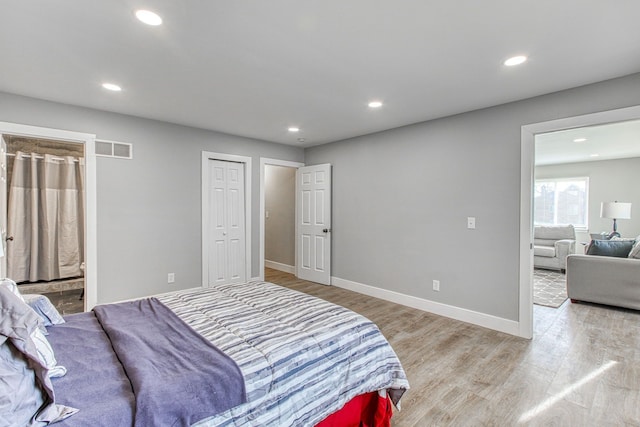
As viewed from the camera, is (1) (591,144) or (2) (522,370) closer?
(2) (522,370)

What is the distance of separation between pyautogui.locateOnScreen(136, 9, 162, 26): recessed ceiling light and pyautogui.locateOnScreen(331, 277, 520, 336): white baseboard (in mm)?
3844

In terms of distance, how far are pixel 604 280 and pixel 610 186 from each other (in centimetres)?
447

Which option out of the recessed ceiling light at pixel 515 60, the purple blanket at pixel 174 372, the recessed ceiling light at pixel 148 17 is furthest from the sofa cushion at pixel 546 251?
the recessed ceiling light at pixel 148 17

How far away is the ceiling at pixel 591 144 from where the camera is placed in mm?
4477

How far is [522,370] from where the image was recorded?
2.45 m

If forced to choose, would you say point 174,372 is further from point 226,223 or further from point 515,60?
point 226,223

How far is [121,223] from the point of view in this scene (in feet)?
11.9

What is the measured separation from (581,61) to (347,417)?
2.96 metres

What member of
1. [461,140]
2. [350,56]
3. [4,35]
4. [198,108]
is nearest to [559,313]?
[461,140]

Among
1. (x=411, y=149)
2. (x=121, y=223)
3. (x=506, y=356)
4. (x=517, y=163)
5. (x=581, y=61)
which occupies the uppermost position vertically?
(x=581, y=61)

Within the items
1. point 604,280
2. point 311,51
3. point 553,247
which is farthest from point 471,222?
point 553,247

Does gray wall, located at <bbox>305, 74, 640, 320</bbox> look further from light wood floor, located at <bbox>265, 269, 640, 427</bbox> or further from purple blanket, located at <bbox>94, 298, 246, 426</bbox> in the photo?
purple blanket, located at <bbox>94, 298, 246, 426</bbox>

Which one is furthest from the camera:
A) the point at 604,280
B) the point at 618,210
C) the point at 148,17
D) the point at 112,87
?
the point at 618,210

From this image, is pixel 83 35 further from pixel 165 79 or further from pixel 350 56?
pixel 350 56
